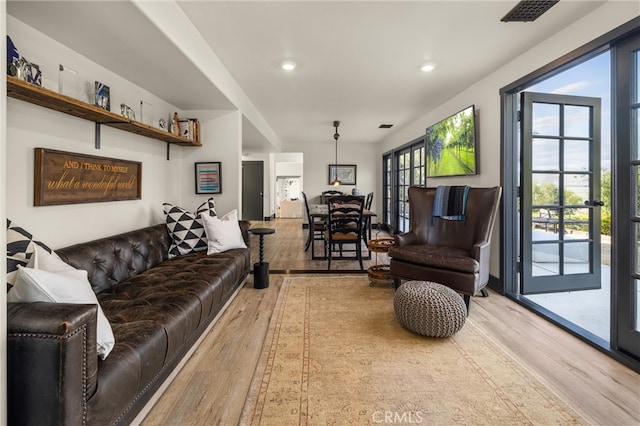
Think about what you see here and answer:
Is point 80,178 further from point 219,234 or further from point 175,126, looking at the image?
point 175,126

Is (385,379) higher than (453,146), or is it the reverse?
(453,146)

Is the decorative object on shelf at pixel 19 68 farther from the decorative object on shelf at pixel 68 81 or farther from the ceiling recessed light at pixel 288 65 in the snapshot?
the ceiling recessed light at pixel 288 65

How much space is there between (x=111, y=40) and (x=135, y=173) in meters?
1.19

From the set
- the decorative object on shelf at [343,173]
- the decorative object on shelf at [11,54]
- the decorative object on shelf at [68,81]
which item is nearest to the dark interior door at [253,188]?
the decorative object on shelf at [343,173]

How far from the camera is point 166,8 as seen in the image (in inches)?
77.1

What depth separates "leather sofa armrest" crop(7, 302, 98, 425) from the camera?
95 centimetres

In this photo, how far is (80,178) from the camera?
7.18 feet

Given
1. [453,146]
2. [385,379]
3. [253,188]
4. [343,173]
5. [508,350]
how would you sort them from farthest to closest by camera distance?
[253,188]
[343,173]
[453,146]
[508,350]
[385,379]

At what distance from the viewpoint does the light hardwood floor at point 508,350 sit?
4.85ft

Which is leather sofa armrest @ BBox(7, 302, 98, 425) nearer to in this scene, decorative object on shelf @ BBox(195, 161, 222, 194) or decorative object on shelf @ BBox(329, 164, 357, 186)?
decorative object on shelf @ BBox(195, 161, 222, 194)

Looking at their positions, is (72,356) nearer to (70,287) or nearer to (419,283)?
(70,287)

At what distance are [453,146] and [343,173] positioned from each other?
168 inches

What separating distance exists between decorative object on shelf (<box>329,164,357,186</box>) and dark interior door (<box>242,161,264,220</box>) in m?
2.37

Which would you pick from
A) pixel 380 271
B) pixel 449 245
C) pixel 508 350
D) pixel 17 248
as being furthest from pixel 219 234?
pixel 508 350
